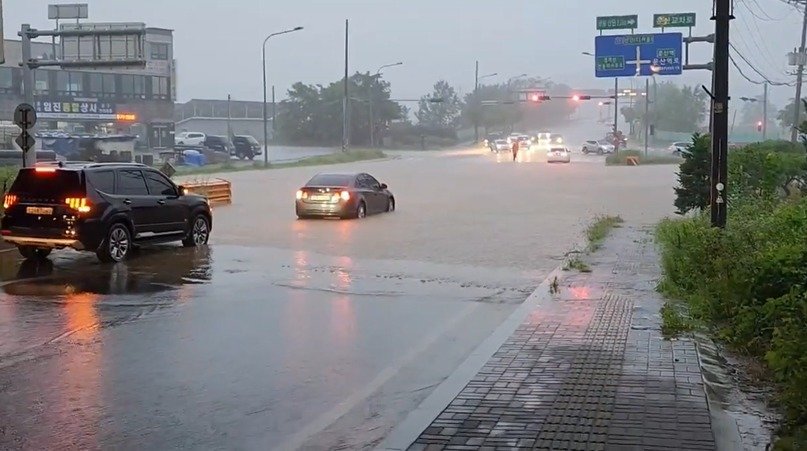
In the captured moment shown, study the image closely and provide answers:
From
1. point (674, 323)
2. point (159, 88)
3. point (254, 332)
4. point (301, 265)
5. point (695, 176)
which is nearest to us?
point (674, 323)

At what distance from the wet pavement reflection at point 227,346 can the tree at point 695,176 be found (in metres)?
9.28

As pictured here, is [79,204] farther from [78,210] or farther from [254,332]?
[254,332]

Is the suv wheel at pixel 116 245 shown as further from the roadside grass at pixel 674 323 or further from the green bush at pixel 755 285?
the roadside grass at pixel 674 323

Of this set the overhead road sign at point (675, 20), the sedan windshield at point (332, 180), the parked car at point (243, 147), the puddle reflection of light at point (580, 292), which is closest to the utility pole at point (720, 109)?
the puddle reflection of light at point (580, 292)

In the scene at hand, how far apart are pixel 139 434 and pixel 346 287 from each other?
24.1ft

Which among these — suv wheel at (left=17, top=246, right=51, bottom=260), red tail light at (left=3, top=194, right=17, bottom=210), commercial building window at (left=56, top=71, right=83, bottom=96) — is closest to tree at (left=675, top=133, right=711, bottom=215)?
suv wheel at (left=17, top=246, right=51, bottom=260)

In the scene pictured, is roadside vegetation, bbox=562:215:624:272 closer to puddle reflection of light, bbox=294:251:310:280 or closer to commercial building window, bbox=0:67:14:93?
puddle reflection of light, bbox=294:251:310:280

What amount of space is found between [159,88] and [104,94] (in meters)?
4.31

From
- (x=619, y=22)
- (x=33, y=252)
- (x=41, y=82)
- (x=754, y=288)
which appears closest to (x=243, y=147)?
(x=41, y=82)

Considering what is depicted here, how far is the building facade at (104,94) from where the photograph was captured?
54875mm

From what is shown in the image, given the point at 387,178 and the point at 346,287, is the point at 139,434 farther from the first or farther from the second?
the point at 387,178

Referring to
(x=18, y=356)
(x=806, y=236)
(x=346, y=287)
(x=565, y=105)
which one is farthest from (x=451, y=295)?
(x=565, y=105)

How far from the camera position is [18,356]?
8984 mm

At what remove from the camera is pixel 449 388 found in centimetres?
765
